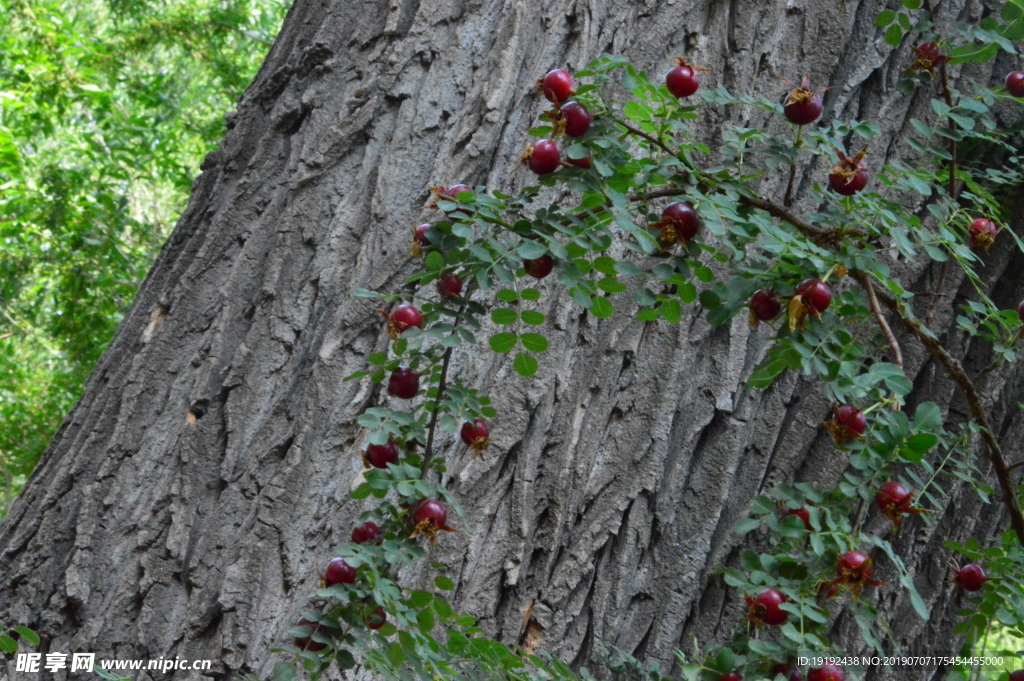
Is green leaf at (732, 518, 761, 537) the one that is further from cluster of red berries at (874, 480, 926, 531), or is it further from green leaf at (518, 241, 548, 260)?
green leaf at (518, 241, 548, 260)

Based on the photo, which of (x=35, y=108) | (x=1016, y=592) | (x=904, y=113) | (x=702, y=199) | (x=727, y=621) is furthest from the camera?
(x=35, y=108)

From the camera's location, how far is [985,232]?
140cm

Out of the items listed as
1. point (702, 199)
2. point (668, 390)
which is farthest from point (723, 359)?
point (702, 199)

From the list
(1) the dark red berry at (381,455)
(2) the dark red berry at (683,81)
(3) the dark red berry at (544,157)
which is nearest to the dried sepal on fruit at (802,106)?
(2) the dark red berry at (683,81)

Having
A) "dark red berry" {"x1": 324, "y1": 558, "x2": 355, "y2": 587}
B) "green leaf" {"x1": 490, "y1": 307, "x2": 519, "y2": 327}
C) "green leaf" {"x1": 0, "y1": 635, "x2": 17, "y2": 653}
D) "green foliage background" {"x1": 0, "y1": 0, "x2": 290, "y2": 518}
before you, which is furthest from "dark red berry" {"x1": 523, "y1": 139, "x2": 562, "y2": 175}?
"green foliage background" {"x1": 0, "y1": 0, "x2": 290, "y2": 518}

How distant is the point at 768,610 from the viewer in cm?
115

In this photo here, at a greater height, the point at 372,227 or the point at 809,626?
the point at 372,227

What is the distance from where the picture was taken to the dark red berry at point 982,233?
1390mm

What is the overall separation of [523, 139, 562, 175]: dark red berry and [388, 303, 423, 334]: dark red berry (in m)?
0.27

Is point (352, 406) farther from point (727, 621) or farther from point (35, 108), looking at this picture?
point (35, 108)

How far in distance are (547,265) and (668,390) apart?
0.53m

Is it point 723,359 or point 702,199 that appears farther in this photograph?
point 723,359

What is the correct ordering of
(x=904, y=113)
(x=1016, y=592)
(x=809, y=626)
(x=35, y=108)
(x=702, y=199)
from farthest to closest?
(x=35, y=108) → (x=904, y=113) → (x=1016, y=592) → (x=809, y=626) → (x=702, y=199)

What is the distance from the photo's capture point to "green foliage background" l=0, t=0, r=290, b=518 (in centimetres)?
441
